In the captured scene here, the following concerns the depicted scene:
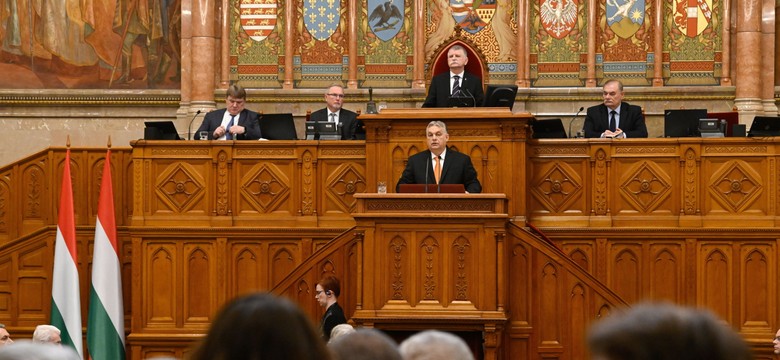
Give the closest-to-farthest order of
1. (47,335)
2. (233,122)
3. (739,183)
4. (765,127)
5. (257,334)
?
(257,334) → (47,335) → (739,183) → (765,127) → (233,122)

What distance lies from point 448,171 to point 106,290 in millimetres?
3701

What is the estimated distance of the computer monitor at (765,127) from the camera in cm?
1163

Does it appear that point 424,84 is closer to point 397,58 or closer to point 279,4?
point 397,58

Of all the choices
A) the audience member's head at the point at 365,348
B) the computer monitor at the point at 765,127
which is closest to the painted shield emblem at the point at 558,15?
the computer monitor at the point at 765,127

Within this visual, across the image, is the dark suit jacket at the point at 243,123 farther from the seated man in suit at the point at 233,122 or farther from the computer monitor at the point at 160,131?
the computer monitor at the point at 160,131

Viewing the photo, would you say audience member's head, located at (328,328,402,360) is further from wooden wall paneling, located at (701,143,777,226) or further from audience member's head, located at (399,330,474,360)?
wooden wall paneling, located at (701,143,777,226)

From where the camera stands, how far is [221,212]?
39.4ft

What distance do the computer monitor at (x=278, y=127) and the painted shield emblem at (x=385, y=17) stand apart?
404cm

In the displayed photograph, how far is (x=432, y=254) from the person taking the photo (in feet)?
33.2

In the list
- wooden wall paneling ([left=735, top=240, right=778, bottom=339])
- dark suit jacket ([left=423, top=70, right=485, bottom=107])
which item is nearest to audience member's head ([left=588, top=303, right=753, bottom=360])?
wooden wall paneling ([left=735, top=240, right=778, bottom=339])

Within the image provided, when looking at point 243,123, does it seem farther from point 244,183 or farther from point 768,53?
point 768,53

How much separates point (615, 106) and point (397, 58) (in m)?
4.44

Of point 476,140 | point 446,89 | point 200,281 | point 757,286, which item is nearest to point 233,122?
point 200,281

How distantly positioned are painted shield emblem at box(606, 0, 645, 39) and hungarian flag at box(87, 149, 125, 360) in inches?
268
